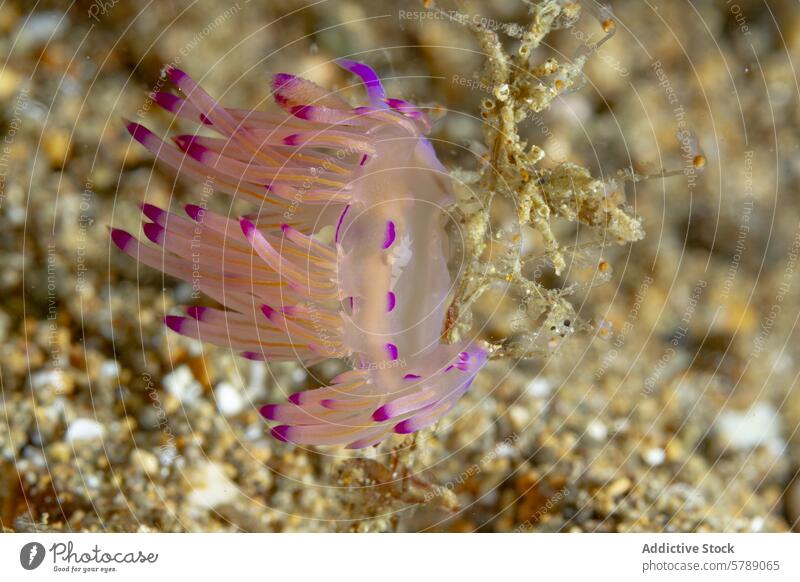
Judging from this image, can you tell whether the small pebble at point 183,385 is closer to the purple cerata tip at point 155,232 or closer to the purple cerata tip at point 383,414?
the purple cerata tip at point 155,232

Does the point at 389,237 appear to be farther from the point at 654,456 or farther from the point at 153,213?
the point at 654,456

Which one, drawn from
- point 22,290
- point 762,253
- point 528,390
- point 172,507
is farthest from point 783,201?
point 22,290

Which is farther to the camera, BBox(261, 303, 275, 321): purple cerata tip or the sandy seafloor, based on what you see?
the sandy seafloor

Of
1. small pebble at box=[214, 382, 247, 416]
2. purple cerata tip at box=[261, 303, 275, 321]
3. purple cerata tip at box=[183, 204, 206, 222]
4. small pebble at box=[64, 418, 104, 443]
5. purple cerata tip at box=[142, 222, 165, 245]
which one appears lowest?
small pebble at box=[64, 418, 104, 443]

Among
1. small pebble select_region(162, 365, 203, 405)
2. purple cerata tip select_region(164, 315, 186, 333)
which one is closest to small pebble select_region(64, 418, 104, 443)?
small pebble select_region(162, 365, 203, 405)

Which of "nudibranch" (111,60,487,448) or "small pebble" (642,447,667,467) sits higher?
"nudibranch" (111,60,487,448)

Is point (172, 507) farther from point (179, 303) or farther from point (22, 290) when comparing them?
point (22, 290)

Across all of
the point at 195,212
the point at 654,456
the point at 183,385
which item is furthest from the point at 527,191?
Result: the point at 183,385

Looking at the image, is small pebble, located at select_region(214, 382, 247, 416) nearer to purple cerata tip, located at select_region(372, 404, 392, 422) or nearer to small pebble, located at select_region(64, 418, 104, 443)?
small pebble, located at select_region(64, 418, 104, 443)

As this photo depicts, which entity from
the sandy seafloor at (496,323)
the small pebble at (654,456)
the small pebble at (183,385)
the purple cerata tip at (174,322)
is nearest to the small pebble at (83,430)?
the sandy seafloor at (496,323)
